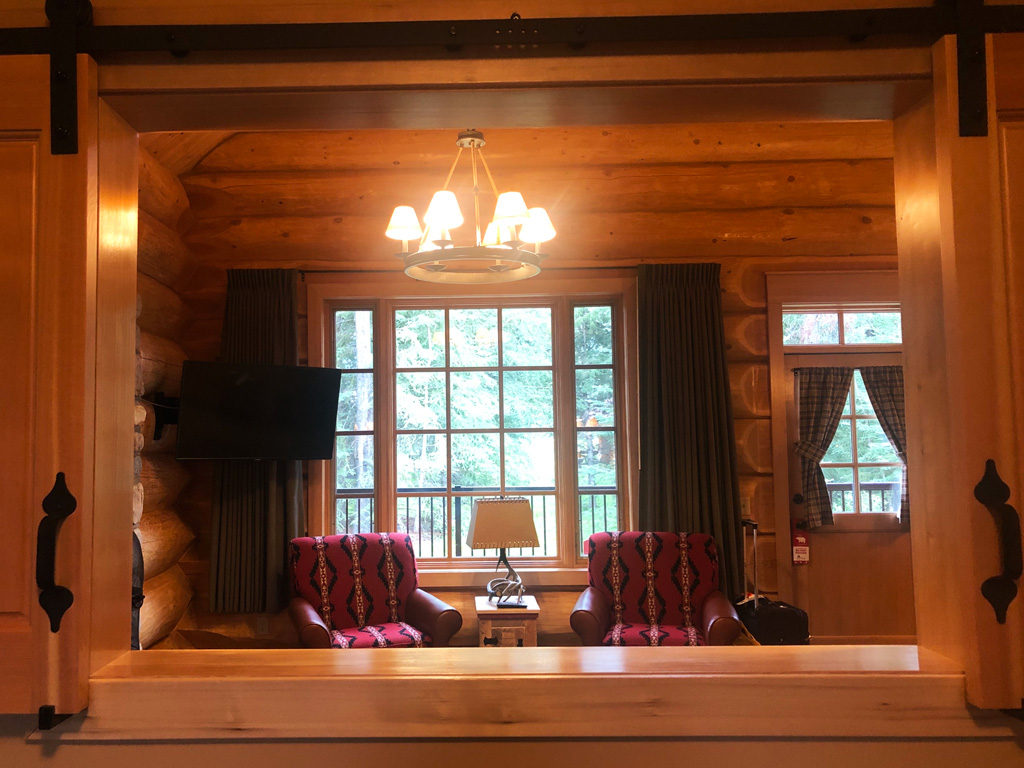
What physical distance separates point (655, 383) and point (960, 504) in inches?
121

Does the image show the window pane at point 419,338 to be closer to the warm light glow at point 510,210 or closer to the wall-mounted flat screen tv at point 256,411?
the wall-mounted flat screen tv at point 256,411

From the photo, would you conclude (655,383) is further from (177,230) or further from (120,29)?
(120,29)

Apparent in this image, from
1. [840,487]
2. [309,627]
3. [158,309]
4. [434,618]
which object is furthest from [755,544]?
[158,309]

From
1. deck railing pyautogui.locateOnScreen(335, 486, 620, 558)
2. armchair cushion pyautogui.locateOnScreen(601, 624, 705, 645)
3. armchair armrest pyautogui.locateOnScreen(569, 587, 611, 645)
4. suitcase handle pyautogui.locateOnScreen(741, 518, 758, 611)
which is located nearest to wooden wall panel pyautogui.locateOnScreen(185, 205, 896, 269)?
deck railing pyautogui.locateOnScreen(335, 486, 620, 558)

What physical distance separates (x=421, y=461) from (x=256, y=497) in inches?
37.8

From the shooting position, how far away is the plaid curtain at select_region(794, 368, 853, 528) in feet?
13.9

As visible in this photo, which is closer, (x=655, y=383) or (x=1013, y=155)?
(x=1013, y=155)

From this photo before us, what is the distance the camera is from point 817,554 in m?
4.23

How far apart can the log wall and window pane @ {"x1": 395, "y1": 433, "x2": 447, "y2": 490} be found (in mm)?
1054

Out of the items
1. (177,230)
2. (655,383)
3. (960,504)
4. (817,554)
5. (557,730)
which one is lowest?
(817,554)

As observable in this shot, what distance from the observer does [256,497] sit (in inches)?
159

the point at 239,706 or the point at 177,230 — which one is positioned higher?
the point at 177,230

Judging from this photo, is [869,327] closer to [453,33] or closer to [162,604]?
[453,33]

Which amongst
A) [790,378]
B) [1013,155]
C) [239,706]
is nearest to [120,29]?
[239,706]
